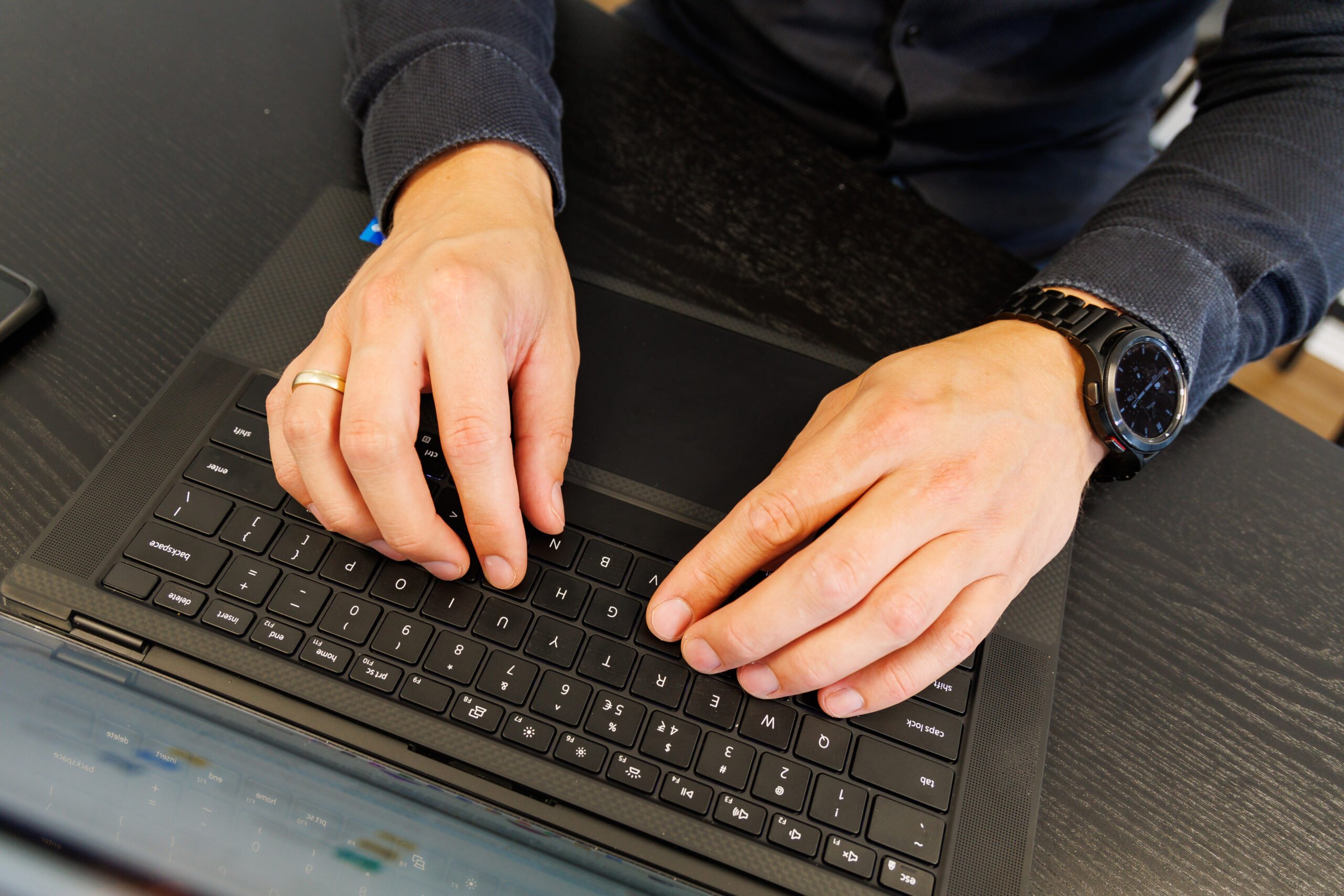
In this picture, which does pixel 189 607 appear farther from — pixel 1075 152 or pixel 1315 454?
pixel 1075 152

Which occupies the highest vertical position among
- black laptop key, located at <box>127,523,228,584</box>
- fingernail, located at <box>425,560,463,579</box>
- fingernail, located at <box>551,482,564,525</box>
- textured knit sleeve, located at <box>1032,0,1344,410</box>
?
textured knit sleeve, located at <box>1032,0,1344,410</box>

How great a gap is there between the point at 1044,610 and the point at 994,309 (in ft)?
0.85

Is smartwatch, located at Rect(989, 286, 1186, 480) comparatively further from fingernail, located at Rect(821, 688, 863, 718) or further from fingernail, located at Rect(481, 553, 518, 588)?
fingernail, located at Rect(481, 553, 518, 588)

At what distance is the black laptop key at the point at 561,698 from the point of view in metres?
0.45

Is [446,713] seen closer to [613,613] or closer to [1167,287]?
[613,613]

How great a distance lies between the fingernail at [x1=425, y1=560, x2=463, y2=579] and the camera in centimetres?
47

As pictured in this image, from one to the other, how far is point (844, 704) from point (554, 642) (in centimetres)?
17

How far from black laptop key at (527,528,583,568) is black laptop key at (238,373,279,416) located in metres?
0.20

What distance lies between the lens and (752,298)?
2.11 feet

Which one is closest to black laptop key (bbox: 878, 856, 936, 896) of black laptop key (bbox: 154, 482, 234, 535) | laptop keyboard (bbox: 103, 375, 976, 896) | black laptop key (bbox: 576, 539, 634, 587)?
laptop keyboard (bbox: 103, 375, 976, 896)

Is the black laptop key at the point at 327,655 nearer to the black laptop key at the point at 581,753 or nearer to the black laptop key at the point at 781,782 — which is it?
the black laptop key at the point at 581,753

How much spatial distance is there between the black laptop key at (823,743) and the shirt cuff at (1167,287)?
1.19ft

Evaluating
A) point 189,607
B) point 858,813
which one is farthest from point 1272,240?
point 189,607

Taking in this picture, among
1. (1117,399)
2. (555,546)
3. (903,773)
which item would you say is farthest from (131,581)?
(1117,399)
